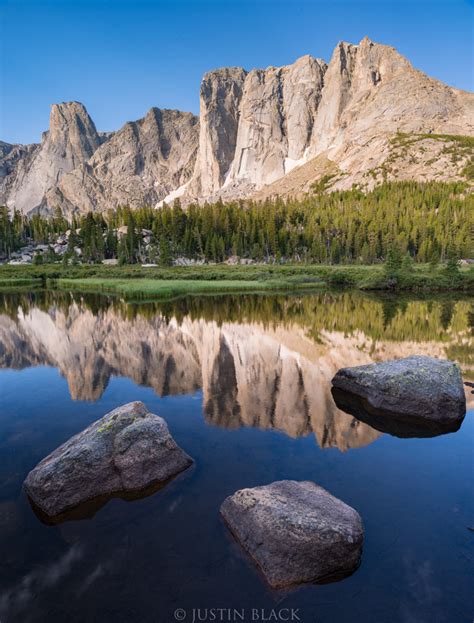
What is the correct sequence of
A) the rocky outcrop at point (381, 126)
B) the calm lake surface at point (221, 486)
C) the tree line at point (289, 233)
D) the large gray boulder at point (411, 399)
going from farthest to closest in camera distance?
the rocky outcrop at point (381, 126) → the tree line at point (289, 233) → the large gray boulder at point (411, 399) → the calm lake surface at point (221, 486)

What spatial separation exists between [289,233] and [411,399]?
295 feet

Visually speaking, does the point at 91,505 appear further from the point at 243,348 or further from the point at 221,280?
the point at 221,280

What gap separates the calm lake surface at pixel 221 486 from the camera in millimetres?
4723

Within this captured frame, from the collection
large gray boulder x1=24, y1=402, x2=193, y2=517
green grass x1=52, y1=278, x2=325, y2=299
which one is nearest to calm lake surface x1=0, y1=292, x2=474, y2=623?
large gray boulder x1=24, y1=402, x2=193, y2=517

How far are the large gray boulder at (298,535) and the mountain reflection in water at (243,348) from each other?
351cm

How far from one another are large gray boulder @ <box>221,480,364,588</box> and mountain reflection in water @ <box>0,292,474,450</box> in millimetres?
3514

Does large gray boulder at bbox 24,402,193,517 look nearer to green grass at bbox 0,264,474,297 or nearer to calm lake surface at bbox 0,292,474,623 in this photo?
calm lake surface at bbox 0,292,474,623

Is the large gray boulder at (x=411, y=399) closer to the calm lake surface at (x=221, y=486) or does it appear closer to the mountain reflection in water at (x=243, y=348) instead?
the calm lake surface at (x=221, y=486)

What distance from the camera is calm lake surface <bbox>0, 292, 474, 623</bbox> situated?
15.5ft

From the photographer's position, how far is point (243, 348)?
18078 mm

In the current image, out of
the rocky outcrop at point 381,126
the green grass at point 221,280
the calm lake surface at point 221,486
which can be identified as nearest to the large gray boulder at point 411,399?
the calm lake surface at point 221,486

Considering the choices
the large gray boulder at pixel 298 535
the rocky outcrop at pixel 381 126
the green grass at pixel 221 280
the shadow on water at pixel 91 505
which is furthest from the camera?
the rocky outcrop at pixel 381 126

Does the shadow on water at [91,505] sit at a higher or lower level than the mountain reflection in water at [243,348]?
higher

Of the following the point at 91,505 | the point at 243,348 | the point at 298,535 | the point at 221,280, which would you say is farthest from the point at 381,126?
the point at 91,505
